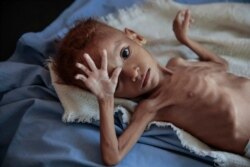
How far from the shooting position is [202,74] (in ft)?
3.54

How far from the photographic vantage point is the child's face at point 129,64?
0.98 meters

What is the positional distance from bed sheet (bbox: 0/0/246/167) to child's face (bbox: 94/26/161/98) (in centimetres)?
8

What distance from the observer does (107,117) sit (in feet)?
3.01

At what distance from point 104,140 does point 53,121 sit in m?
0.17

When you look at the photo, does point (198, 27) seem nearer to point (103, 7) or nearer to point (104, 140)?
point (103, 7)

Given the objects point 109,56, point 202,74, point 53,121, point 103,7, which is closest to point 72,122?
point 53,121

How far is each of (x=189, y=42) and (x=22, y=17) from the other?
586 millimetres

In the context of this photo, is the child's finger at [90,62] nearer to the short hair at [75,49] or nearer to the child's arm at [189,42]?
the short hair at [75,49]

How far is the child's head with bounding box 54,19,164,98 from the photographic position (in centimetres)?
98

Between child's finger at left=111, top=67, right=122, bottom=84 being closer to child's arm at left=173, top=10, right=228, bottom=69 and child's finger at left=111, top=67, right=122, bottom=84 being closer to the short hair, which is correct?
the short hair

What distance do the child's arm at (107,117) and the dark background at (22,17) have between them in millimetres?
562

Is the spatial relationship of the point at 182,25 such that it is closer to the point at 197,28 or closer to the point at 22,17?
the point at 197,28

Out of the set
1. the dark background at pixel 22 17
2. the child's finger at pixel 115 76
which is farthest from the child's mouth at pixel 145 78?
the dark background at pixel 22 17

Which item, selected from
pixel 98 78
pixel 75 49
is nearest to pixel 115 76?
pixel 98 78
